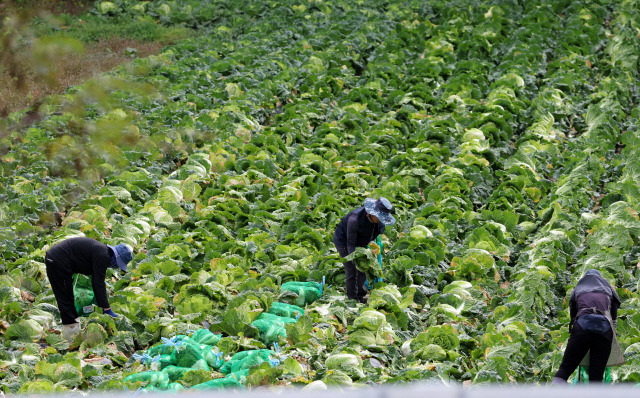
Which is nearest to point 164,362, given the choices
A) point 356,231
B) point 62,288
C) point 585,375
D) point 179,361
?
point 179,361

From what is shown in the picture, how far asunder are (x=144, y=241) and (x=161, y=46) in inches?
374

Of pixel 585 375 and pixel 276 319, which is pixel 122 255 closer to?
pixel 276 319

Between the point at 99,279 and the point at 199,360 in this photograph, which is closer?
the point at 199,360

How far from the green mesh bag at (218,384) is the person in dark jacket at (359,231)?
2.26 meters

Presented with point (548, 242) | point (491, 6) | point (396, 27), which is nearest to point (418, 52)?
point (396, 27)

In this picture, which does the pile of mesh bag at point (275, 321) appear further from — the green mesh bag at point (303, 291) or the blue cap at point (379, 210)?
the blue cap at point (379, 210)

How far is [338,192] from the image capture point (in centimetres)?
1116

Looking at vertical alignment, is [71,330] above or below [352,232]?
below

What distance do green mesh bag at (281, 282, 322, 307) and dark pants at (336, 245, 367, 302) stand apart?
0.37 m

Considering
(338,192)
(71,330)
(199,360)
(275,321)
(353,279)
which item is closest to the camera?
(199,360)

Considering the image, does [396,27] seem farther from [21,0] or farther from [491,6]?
[21,0]

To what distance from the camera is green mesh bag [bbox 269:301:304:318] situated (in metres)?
8.27

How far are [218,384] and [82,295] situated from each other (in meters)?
2.10

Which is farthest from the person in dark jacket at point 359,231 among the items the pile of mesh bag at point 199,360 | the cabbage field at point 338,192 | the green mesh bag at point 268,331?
the green mesh bag at point 268,331
